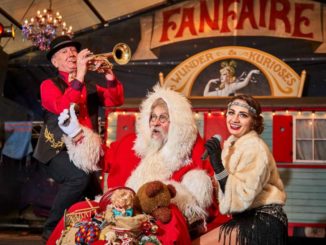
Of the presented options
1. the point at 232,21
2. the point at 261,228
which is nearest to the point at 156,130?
the point at 261,228

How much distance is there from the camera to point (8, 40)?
769 centimetres

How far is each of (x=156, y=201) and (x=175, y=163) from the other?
44cm

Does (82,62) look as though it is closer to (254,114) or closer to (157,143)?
(157,143)

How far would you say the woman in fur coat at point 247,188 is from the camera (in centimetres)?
241

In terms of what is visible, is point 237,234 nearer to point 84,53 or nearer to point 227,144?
point 227,144

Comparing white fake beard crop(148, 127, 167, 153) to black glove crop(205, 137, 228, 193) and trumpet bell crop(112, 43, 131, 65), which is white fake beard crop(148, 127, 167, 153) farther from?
trumpet bell crop(112, 43, 131, 65)

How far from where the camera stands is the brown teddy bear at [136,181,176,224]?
7.91 feet

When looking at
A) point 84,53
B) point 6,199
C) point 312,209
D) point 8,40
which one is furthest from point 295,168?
point 8,40

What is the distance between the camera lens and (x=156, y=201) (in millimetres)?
2438

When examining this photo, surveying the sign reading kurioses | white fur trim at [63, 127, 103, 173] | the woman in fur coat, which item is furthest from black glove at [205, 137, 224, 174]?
the sign reading kurioses

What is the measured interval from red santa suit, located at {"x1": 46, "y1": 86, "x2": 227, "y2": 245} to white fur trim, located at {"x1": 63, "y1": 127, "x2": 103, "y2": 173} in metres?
0.16

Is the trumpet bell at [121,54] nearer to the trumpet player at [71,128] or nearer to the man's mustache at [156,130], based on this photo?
the trumpet player at [71,128]

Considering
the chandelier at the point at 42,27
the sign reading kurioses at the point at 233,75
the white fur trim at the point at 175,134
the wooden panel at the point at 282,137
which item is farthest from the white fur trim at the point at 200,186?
the sign reading kurioses at the point at 233,75

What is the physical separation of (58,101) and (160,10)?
574 centimetres
